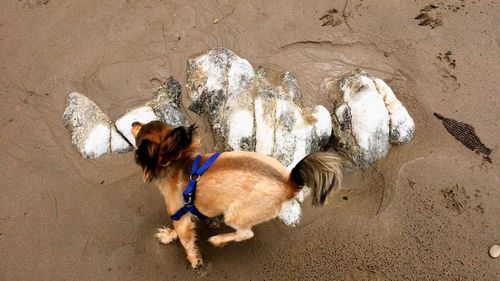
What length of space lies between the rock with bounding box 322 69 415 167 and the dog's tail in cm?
141

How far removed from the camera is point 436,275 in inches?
146

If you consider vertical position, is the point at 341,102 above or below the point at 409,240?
above

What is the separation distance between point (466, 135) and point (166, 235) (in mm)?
3508

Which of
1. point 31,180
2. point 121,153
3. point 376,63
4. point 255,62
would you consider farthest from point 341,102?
point 31,180

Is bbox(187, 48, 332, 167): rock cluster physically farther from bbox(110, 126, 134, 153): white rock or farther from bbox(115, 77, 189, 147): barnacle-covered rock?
bbox(110, 126, 134, 153): white rock

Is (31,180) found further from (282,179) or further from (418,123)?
(418,123)

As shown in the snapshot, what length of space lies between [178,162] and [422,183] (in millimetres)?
2613

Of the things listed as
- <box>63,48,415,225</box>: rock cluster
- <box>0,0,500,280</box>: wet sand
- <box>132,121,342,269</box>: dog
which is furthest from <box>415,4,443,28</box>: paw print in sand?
<box>132,121,342,269</box>: dog

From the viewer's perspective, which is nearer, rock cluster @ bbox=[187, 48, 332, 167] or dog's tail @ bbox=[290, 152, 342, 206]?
dog's tail @ bbox=[290, 152, 342, 206]

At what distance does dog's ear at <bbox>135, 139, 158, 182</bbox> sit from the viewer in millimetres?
2898

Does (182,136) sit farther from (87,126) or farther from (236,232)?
(87,126)

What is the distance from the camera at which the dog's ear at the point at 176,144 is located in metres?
2.91

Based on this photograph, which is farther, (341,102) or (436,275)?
(341,102)

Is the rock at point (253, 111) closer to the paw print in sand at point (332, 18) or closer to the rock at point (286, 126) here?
the rock at point (286, 126)
